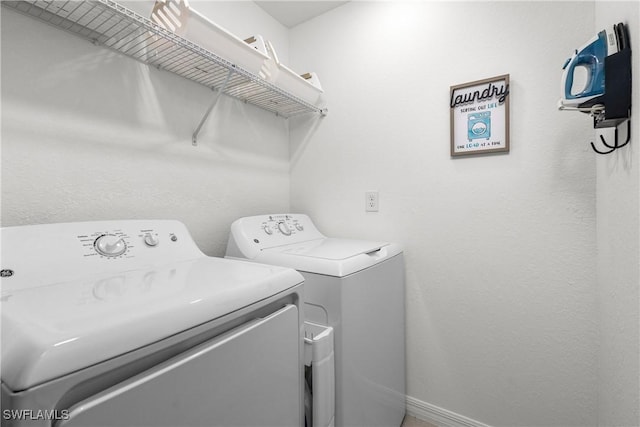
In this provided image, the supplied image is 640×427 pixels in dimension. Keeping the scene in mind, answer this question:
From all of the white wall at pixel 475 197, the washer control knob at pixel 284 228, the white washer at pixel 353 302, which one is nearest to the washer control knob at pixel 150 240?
the white washer at pixel 353 302

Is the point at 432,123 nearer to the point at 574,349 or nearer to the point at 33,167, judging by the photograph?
the point at 574,349

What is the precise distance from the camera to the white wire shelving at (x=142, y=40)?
3.27 ft

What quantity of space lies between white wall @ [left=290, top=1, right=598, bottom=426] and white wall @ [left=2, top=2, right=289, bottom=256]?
63 centimetres

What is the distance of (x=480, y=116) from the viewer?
1.51 meters

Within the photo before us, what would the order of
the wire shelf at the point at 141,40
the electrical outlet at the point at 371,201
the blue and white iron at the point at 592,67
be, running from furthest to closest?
the electrical outlet at the point at 371,201 < the wire shelf at the point at 141,40 < the blue and white iron at the point at 592,67

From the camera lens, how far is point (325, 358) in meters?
1.09

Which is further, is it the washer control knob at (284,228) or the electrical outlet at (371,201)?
the electrical outlet at (371,201)

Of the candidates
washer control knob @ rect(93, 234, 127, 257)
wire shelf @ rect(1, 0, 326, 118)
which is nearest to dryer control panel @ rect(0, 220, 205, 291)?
washer control knob @ rect(93, 234, 127, 257)

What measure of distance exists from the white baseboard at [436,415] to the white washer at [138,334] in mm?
1056

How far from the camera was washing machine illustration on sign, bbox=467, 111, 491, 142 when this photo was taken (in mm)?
1491

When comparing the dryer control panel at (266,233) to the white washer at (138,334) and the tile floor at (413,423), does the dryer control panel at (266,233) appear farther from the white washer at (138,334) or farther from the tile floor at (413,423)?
the tile floor at (413,423)

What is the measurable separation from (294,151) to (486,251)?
135cm

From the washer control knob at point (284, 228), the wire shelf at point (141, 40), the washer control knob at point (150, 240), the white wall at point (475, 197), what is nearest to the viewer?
the wire shelf at point (141, 40)

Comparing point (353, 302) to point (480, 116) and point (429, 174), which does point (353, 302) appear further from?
point (480, 116)
